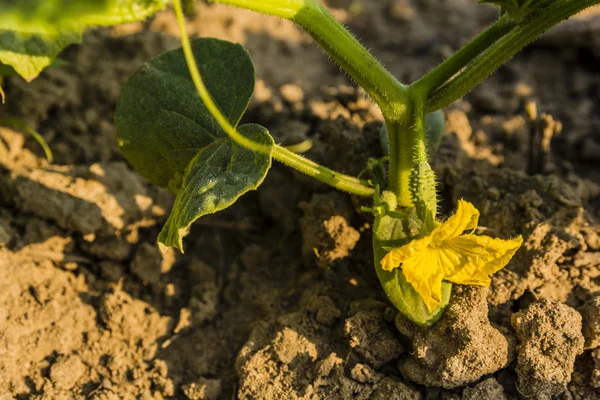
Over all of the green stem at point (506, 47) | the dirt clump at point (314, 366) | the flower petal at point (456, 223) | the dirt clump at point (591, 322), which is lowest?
the dirt clump at point (314, 366)

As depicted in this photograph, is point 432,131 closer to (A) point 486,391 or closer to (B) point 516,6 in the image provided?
(B) point 516,6

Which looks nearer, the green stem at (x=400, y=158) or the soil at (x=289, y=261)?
the soil at (x=289, y=261)

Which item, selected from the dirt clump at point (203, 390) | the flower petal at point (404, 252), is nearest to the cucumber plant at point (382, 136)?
the flower petal at point (404, 252)

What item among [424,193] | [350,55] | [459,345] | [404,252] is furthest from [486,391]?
[350,55]

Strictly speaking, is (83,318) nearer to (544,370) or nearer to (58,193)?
(58,193)

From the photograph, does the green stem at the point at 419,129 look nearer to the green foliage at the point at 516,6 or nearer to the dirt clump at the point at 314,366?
the green foliage at the point at 516,6

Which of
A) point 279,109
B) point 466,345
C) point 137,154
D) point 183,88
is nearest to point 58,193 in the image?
point 137,154

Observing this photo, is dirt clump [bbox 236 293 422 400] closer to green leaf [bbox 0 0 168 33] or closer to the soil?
the soil

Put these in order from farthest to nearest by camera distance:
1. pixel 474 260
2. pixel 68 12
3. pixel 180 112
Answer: pixel 180 112 → pixel 474 260 → pixel 68 12
